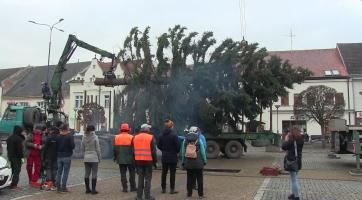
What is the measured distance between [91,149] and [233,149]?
1606 cm

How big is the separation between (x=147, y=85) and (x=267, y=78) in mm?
7279

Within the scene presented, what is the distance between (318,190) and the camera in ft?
43.2

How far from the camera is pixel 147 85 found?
25.1 meters

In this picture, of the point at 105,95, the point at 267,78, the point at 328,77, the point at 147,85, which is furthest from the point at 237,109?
the point at 105,95

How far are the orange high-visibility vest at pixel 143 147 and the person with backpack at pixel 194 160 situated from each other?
3.10 ft

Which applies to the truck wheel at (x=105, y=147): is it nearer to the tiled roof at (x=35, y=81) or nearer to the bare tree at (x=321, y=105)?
the bare tree at (x=321, y=105)

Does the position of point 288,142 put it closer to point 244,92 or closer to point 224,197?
point 224,197

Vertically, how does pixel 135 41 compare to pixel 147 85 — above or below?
above

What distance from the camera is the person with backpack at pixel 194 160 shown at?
1146cm

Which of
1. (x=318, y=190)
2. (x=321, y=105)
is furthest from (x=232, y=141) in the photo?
(x=321, y=105)

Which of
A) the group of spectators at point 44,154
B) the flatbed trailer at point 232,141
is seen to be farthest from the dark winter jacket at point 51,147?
the flatbed trailer at point 232,141

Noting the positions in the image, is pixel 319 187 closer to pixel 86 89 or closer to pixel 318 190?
pixel 318 190

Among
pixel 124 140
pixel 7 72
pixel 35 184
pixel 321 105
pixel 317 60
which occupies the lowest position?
pixel 35 184

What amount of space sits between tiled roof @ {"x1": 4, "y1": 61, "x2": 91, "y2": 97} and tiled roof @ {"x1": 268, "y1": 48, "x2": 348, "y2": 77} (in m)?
29.6
